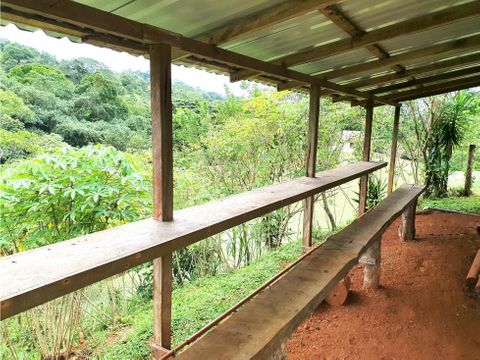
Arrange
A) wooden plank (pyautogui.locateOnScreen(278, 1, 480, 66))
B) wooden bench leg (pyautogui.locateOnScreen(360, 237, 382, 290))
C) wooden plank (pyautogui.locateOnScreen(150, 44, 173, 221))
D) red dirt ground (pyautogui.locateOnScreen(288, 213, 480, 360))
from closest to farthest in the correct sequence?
wooden plank (pyautogui.locateOnScreen(150, 44, 173, 221)) → wooden plank (pyautogui.locateOnScreen(278, 1, 480, 66)) → red dirt ground (pyautogui.locateOnScreen(288, 213, 480, 360)) → wooden bench leg (pyautogui.locateOnScreen(360, 237, 382, 290))

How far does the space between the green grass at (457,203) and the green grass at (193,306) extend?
12.1 ft

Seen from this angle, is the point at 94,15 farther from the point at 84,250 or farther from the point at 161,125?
the point at 84,250

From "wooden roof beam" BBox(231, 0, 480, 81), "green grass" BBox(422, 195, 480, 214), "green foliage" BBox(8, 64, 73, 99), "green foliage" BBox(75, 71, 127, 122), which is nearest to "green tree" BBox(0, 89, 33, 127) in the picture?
"green foliage" BBox(8, 64, 73, 99)

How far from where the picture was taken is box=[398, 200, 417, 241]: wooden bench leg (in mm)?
4574

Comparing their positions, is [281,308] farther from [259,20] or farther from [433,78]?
[433,78]

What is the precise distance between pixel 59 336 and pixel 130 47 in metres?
2.60

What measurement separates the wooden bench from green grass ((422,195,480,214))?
454cm

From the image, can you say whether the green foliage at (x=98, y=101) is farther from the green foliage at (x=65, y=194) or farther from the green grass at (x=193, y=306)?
the green foliage at (x=65, y=194)

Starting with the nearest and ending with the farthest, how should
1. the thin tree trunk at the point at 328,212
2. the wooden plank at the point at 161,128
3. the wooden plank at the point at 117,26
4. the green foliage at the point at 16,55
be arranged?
1. the wooden plank at the point at 117,26
2. the wooden plank at the point at 161,128
3. the thin tree trunk at the point at 328,212
4. the green foliage at the point at 16,55

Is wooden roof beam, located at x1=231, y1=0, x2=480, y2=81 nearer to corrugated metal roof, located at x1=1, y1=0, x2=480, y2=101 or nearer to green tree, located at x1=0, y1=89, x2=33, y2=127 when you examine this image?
corrugated metal roof, located at x1=1, y1=0, x2=480, y2=101

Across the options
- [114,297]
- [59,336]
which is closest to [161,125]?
[59,336]

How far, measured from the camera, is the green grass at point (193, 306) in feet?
9.55

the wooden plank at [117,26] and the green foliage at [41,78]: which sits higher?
the green foliage at [41,78]

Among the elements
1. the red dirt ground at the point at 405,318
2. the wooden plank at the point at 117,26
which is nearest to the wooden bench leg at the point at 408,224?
the red dirt ground at the point at 405,318
